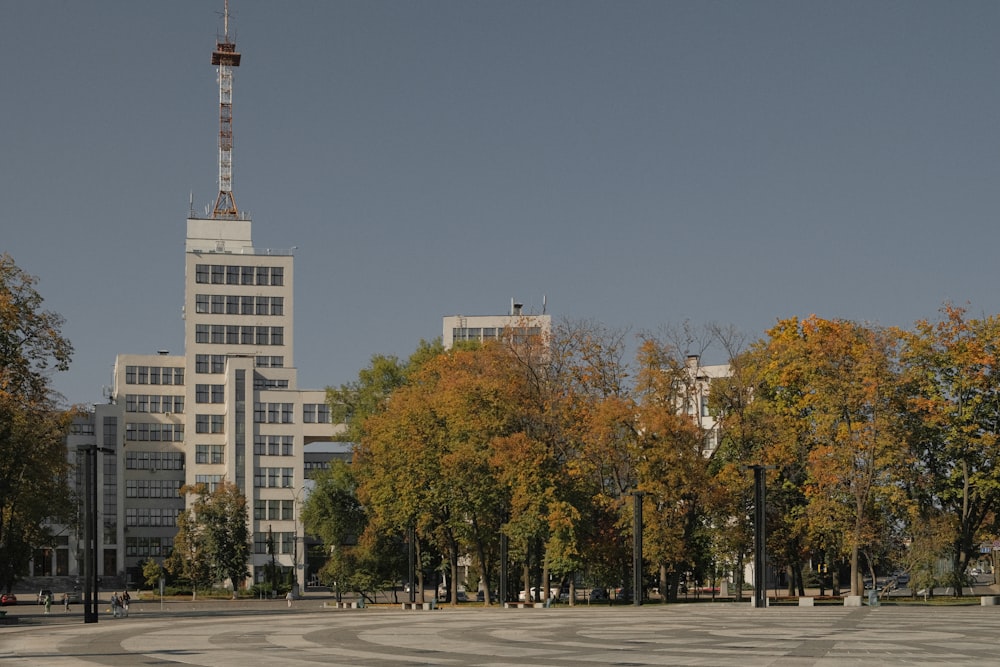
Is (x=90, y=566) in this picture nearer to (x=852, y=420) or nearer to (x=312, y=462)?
(x=852, y=420)

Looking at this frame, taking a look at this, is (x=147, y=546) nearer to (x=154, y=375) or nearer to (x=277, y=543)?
(x=277, y=543)

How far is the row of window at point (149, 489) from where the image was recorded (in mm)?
144250

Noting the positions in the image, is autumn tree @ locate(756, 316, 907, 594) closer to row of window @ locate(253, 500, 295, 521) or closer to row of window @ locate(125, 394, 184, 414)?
row of window @ locate(253, 500, 295, 521)

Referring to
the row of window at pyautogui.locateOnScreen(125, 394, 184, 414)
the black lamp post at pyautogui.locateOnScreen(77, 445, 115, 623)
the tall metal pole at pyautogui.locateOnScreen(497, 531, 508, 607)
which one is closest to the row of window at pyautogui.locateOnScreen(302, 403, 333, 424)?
the row of window at pyautogui.locateOnScreen(125, 394, 184, 414)

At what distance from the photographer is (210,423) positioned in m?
140

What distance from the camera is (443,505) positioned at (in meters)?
75.4

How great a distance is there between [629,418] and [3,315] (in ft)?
105

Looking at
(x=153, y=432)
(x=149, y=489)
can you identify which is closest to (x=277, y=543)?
(x=149, y=489)

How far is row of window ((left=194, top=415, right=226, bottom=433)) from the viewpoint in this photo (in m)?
140

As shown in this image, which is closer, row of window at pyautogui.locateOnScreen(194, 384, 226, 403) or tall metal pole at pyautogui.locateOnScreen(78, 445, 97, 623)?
tall metal pole at pyautogui.locateOnScreen(78, 445, 97, 623)

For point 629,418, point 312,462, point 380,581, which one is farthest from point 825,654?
point 312,462

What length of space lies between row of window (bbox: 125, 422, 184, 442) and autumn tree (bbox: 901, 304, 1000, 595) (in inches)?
3809

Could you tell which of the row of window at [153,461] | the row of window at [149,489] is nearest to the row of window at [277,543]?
the row of window at [149,489]

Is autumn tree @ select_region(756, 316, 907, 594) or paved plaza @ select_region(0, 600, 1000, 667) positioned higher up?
autumn tree @ select_region(756, 316, 907, 594)
